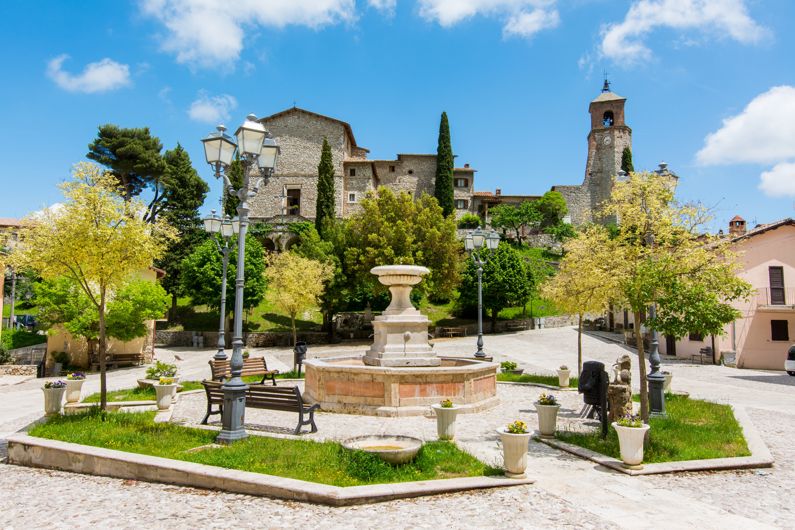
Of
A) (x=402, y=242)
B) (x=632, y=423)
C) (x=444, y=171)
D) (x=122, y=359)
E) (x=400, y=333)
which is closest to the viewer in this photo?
(x=632, y=423)

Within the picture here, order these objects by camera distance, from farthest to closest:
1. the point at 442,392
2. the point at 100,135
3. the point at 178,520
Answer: the point at 100,135 → the point at 442,392 → the point at 178,520

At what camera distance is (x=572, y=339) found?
1356 inches

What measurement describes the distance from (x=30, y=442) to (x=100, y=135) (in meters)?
54.2

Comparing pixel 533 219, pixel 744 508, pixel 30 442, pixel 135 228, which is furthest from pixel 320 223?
pixel 744 508

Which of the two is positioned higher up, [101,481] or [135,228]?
[135,228]

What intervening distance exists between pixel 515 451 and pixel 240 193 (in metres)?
6.34

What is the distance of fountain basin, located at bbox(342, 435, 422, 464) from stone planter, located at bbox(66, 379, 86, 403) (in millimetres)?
9070

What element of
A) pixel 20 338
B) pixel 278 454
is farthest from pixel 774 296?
pixel 20 338

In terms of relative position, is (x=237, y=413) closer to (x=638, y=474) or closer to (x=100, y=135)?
(x=638, y=474)

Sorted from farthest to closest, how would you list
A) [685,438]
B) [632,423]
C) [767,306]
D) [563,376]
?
1. [767,306]
2. [563,376]
3. [685,438]
4. [632,423]

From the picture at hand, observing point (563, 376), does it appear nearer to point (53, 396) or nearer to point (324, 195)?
point (53, 396)

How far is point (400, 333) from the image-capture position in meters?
12.9

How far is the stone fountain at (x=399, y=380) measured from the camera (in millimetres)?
10922

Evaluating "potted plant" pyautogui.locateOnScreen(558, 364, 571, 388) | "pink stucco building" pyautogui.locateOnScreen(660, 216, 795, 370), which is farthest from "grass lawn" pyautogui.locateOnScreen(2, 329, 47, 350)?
"pink stucco building" pyautogui.locateOnScreen(660, 216, 795, 370)
